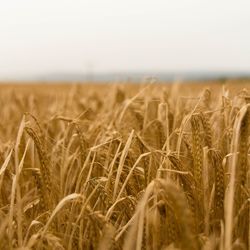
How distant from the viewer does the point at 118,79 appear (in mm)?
2867

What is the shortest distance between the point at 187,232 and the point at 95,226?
11.9 inches

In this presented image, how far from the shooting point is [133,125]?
1.70m

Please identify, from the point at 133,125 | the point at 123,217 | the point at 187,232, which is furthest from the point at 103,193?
the point at 133,125

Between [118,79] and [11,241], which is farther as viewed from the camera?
[118,79]

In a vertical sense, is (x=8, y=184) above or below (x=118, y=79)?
below

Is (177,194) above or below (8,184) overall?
above

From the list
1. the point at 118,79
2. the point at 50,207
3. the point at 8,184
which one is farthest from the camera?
the point at 118,79

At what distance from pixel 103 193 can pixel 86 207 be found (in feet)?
0.51

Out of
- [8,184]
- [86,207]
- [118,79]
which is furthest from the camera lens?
[118,79]

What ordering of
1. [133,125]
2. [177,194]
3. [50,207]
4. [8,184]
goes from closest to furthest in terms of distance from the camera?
[177,194], [50,207], [8,184], [133,125]

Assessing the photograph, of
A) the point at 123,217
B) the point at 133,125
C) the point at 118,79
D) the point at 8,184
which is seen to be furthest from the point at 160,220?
the point at 118,79

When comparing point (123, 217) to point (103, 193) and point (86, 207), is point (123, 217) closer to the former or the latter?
point (103, 193)

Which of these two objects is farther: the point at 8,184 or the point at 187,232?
the point at 8,184

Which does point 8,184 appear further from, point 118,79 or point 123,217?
point 118,79
